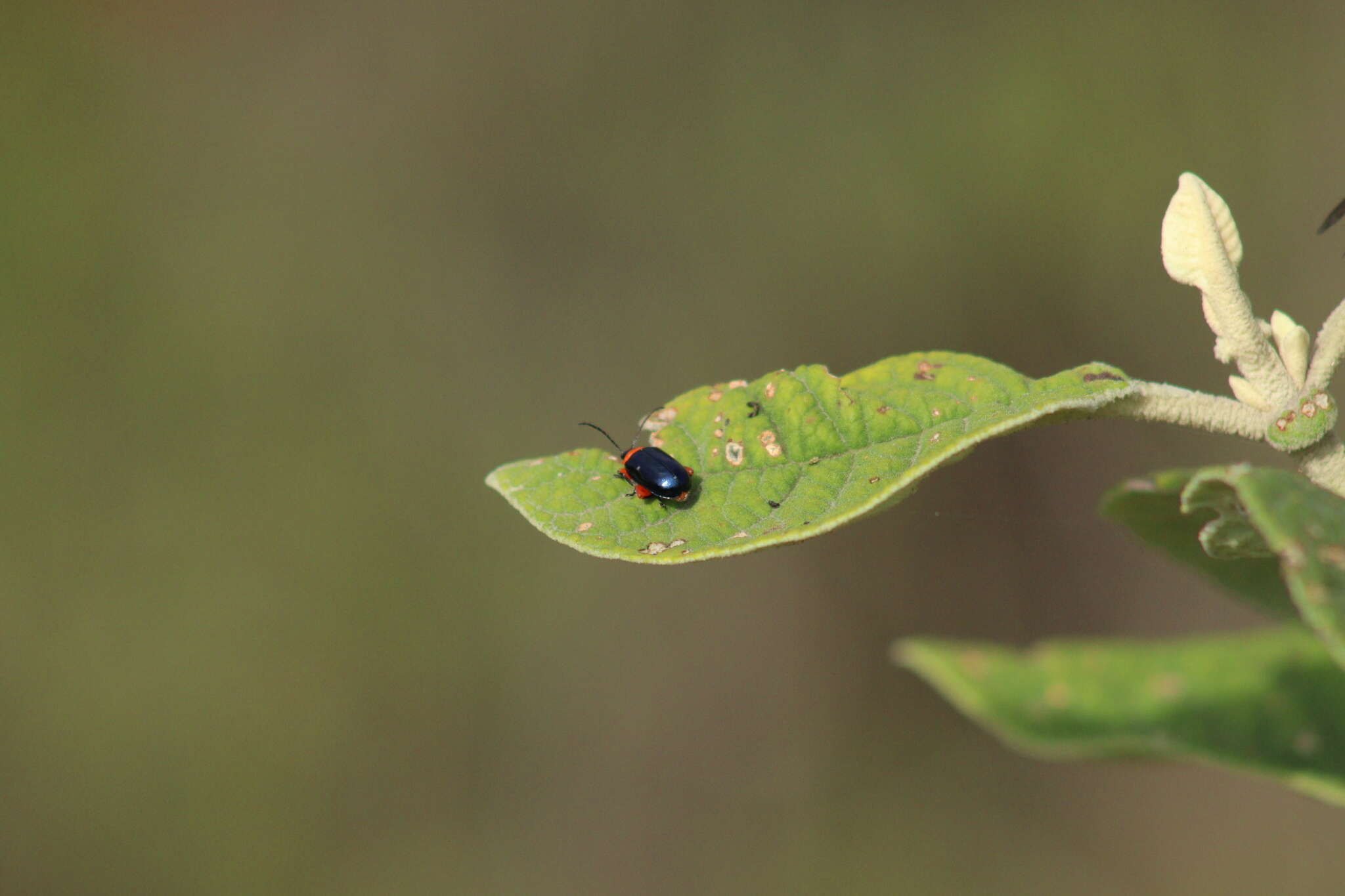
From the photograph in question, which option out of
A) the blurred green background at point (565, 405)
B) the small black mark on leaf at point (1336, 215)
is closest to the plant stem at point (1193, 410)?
the small black mark on leaf at point (1336, 215)

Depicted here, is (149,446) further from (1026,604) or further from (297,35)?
(1026,604)

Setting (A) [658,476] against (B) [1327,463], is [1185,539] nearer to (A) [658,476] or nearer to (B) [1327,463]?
(B) [1327,463]

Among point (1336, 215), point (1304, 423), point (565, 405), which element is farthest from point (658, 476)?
point (565, 405)

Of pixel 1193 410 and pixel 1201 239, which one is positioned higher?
pixel 1201 239

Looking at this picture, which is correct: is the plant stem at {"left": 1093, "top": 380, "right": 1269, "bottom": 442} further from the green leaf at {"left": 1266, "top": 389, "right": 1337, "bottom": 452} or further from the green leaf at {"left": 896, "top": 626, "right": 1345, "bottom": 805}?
the green leaf at {"left": 896, "top": 626, "right": 1345, "bottom": 805}

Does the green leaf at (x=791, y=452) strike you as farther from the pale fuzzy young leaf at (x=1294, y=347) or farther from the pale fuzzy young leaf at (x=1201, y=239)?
the pale fuzzy young leaf at (x=1294, y=347)

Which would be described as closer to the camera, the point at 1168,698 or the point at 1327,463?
the point at 1327,463

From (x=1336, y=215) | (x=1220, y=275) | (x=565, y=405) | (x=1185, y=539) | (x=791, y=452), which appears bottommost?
(x=565, y=405)

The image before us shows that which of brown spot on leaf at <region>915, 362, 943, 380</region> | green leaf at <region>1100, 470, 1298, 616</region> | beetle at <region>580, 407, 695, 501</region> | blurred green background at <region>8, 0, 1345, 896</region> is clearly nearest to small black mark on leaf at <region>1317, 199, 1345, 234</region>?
green leaf at <region>1100, 470, 1298, 616</region>
